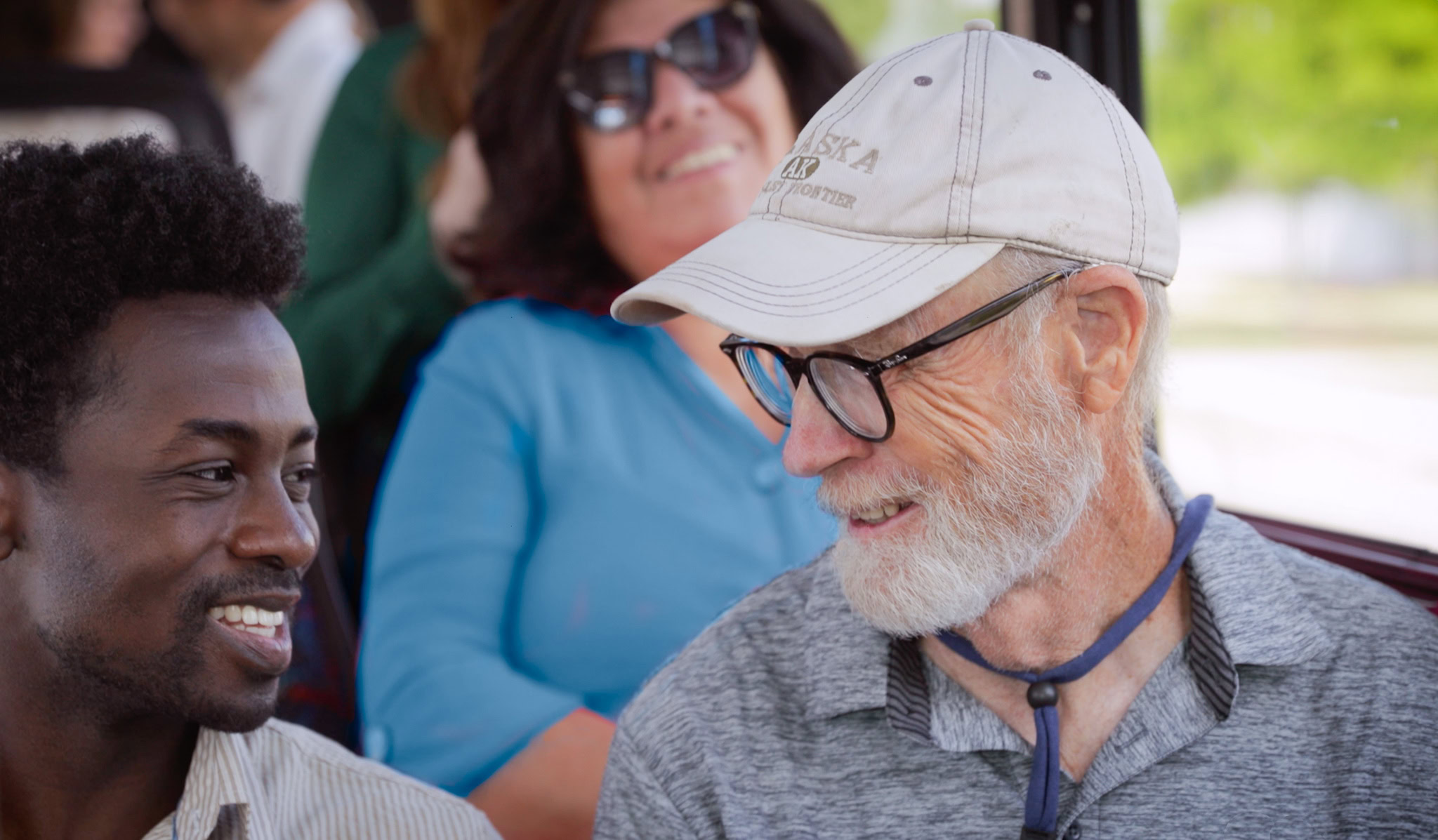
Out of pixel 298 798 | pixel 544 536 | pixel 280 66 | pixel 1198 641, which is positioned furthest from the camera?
pixel 280 66

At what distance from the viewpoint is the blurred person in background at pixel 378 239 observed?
2.80m

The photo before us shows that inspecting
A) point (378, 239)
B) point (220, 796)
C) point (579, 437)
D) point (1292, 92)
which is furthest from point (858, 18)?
point (220, 796)

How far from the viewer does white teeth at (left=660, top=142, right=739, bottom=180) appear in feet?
7.66

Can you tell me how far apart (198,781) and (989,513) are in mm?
931

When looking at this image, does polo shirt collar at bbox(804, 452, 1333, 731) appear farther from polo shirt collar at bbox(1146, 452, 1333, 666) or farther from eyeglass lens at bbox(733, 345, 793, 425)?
eyeglass lens at bbox(733, 345, 793, 425)

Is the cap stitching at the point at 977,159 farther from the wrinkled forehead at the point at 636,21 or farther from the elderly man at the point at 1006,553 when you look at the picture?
the wrinkled forehead at the point at 636,21

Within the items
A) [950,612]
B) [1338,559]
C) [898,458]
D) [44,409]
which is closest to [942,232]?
[898,458]

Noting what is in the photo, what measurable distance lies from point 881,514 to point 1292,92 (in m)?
1.06

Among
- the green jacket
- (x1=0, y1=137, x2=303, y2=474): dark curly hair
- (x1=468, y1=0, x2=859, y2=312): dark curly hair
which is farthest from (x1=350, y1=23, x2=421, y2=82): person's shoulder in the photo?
(x1=0, y1=137, x2=303, y2=474): dark curly hair

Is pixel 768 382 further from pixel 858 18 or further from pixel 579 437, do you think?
pixel 858 18

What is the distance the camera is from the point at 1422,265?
189cm

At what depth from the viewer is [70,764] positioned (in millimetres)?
1456

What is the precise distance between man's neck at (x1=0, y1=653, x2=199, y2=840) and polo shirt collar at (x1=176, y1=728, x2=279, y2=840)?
49 mm

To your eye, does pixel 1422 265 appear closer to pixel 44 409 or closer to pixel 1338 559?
pixel 1338 559
